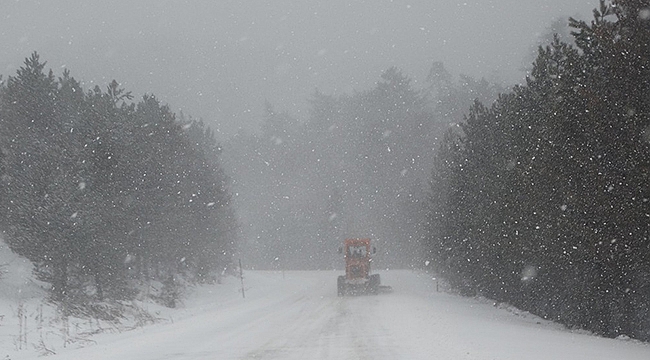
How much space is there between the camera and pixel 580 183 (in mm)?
13375

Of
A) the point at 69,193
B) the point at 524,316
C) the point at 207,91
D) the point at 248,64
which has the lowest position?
the point at 524,316

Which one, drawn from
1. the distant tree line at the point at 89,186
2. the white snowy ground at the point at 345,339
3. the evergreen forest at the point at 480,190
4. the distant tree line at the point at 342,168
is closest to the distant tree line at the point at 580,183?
the evergreen forest at the point at 480,190

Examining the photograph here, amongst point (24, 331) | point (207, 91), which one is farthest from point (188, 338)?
point (207, 91)

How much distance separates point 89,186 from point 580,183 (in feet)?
55.1

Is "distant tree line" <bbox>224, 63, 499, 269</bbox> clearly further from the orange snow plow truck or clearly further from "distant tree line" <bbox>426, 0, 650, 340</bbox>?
"distant tree line" <bbox>426, 0, 650, 340</bbox>

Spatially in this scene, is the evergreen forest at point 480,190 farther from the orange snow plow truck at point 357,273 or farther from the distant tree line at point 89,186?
the orange snow plow truck at point 357,273

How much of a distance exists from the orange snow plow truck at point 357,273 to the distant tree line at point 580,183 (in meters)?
9.53

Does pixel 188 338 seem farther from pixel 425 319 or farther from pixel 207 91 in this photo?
pixel 207 91

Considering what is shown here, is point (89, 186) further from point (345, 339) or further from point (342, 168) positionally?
point (342, 168)

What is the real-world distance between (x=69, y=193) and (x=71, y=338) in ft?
21.3

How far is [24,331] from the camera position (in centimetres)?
1552

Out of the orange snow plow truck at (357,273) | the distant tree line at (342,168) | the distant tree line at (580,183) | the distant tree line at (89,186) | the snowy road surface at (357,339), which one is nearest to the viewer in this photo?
the snowy road surface at (357,339)

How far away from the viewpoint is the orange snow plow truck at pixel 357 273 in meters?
30.3

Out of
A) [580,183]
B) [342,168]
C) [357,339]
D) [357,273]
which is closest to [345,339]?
[357,339]
